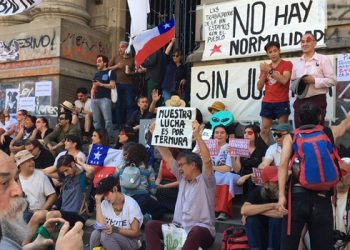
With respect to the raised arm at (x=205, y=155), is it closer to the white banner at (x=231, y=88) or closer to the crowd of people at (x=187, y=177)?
the crowd of people at (x=187, y=177)

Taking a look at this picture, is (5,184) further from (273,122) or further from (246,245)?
(273,122)

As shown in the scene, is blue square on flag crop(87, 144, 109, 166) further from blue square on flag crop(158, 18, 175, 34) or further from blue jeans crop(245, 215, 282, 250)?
blue jeans crop(245, 215, 282, 250)

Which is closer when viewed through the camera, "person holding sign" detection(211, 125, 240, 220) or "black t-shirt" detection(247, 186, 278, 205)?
"black t-shirt" detection(247, 186, 278, 205)

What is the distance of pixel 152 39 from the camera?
9.05m

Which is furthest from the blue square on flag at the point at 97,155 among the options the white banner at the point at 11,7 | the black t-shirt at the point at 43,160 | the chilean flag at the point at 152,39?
the white banner at the point at 11,7

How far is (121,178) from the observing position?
22.2 feet

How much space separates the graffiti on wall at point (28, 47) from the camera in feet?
37.5

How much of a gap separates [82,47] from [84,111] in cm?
210

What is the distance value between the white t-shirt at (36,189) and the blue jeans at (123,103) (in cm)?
322

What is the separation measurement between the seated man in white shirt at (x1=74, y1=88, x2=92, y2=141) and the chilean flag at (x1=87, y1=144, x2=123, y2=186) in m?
2.39

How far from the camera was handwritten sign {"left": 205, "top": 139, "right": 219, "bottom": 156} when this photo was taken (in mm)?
6828

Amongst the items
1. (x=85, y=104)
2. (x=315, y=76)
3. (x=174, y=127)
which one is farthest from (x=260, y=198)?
(x=85, y=104)

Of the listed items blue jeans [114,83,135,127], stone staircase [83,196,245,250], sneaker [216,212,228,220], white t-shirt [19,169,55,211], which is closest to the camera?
stone staircase [83,196,245,250]

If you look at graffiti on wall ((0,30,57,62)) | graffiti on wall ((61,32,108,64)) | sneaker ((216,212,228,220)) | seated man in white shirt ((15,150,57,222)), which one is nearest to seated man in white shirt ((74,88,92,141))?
graffiti on wall ((61,32,108,64))
